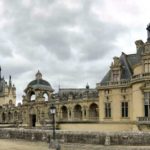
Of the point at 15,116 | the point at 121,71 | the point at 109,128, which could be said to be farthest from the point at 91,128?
the point at 15,116

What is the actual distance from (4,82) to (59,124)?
52.0 meters

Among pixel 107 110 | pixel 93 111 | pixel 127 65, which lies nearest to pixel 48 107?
pixel 93 111

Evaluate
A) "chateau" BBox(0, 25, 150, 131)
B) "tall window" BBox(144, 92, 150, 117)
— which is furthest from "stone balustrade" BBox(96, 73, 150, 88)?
"tall window" BBox(144, 92, 150, 117)

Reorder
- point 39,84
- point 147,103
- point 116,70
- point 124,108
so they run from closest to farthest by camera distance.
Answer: point 147,103 < point 124,108 < point 116,70 < point 39,84

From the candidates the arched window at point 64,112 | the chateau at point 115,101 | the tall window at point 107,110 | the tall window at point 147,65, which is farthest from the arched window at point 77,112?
the tall window at point 147,65

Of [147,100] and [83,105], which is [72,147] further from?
[83,105]

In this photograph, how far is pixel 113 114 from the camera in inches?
2194

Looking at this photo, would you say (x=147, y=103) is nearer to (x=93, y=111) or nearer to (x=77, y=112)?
(x=93, y=111)

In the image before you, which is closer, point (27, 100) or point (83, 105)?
point (83, 105)

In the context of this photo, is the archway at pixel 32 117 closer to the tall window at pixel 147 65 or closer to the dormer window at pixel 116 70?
the dormer window at pixel 116 70

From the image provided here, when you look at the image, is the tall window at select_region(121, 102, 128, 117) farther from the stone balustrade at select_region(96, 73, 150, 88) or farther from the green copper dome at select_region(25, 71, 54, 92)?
the green copper dome at select_region(25, 71, 54, 92)

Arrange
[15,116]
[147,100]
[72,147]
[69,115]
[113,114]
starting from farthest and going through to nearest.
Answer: [15,116] → [69,115] → [113,114] → [147,100] → [72,147]

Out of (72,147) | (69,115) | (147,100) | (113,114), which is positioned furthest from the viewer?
(69,115)

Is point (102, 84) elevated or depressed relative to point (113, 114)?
elevated
